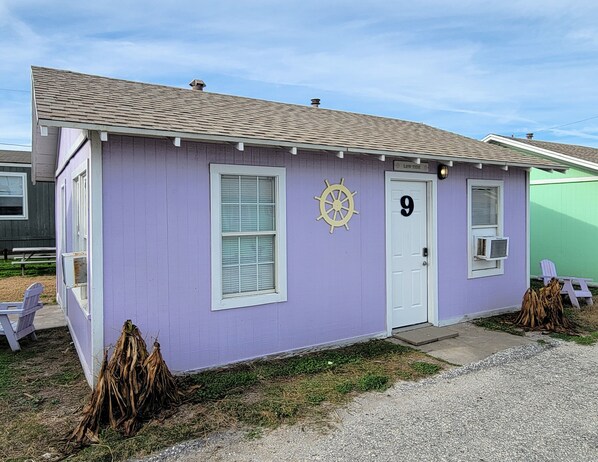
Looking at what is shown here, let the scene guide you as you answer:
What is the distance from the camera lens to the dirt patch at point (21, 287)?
367 inches

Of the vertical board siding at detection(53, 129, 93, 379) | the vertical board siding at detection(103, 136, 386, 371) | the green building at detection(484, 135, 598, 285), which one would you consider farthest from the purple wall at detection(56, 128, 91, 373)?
the green building at detection(484, 135, 598, 285)

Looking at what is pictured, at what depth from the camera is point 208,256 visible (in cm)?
486

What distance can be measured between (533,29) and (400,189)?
9119mm

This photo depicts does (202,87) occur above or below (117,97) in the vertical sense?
above

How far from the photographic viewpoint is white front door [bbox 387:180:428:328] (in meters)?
6.35

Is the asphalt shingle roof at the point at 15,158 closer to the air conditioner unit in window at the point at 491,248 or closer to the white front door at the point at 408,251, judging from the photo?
the white front door at the point at 408,251

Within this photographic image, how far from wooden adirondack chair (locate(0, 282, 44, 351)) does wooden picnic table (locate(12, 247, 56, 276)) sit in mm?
7284

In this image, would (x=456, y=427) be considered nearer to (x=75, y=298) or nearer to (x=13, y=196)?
(x=75, y=298)

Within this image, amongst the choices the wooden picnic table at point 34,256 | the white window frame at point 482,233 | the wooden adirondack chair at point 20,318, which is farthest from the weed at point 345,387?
the wooden picnic table at point 34,256

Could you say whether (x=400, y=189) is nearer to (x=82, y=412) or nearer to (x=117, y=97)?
(x=117, y=97)

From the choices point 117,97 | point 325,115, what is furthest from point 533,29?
point 117,97

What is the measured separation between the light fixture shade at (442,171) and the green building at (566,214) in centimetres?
565

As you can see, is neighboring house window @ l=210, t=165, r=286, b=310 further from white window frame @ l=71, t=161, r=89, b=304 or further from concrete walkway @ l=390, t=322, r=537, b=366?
concrete walkway @ l=390, t=322, r=537, b=366

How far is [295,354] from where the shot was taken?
5.43 metres
